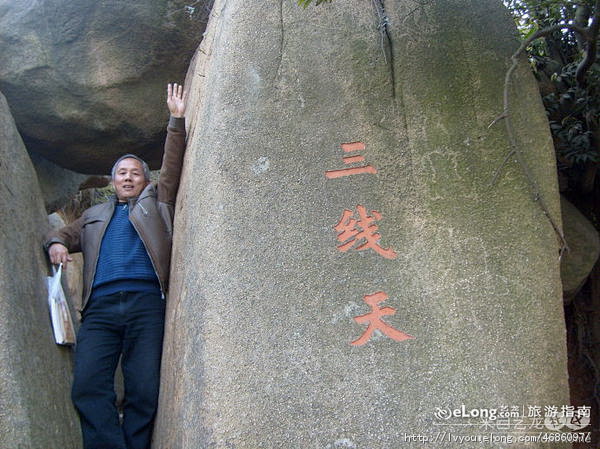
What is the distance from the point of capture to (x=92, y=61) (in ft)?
14.6

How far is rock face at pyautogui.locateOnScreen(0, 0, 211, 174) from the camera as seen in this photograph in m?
4.44

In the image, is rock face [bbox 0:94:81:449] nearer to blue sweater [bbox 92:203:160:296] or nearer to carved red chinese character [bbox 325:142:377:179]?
blue sweater [bbox 92:203:160:296]

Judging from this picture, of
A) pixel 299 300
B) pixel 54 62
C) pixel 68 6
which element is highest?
pixel 68 6

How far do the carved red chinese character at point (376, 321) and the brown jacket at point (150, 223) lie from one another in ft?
4.14

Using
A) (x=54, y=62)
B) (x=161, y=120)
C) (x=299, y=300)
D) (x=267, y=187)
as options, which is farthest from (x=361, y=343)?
(x=54, y=62)

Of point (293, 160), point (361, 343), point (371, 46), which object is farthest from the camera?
point (371, 46)

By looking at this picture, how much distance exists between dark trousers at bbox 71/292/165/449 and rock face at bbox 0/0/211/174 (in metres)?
1.56

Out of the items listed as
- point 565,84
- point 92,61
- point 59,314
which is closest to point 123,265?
point 59,314

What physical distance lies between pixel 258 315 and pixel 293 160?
75cm

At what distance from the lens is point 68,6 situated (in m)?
4.42

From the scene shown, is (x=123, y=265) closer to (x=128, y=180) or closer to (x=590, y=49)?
(x=128, y=180)

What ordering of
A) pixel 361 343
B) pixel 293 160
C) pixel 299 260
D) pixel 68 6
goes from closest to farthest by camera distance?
1. pixel 361 343
2. pixel 299 260
3. pixel 293 160
4. pixel 68 6

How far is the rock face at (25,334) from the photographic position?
2.89m

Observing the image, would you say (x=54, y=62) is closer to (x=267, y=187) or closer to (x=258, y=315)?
(x=267, y=187)
